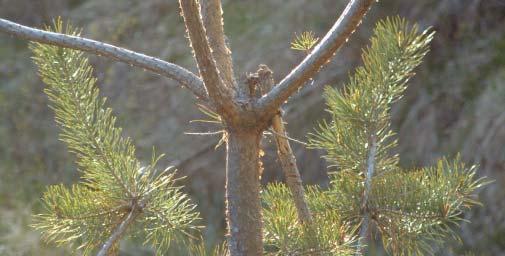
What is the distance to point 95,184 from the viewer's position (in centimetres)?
107

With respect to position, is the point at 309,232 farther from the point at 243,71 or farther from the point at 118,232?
the point at 243,71

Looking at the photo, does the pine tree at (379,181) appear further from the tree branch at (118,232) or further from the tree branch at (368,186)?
the tree branch at (118,232)

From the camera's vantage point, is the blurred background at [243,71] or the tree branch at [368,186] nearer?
the tree branch at [368,186]

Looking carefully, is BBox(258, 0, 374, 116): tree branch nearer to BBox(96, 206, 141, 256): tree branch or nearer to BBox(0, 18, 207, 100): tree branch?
BBox(0, 18, 207, 100): tree branch

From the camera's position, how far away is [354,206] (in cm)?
105

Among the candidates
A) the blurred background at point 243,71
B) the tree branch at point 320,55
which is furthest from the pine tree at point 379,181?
the blurred background at point 243,71

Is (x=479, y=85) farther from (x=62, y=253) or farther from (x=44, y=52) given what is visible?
(x=44, y=52)

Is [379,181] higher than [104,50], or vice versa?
[104,50]

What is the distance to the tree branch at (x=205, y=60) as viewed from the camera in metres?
0.81

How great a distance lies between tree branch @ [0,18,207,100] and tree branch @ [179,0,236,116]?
0.04 meters

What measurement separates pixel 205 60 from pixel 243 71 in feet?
5.51

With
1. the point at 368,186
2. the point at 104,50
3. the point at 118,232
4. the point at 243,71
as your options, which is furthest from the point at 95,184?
the point at 243,71

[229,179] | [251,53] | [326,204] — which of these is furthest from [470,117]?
[229,179]

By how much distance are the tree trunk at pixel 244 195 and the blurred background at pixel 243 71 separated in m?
1.45
